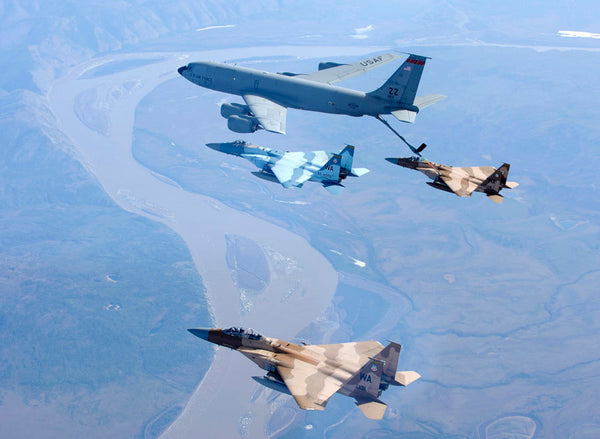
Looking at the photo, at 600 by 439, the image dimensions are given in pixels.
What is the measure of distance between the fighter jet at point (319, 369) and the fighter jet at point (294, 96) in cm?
2119

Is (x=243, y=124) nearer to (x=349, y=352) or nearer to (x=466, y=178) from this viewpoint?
(x=466, y=178)

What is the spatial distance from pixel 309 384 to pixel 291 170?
883 inches

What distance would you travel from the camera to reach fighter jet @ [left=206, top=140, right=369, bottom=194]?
179 ft

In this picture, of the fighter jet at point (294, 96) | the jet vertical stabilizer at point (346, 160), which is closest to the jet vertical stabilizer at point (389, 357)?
the jet vertical stabilizer at point (346, 160)

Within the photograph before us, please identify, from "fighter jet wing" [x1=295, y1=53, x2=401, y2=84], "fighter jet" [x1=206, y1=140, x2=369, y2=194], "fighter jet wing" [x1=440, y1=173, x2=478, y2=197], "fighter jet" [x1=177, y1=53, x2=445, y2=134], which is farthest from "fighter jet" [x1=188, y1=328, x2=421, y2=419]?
"fighter jet wing" [x1=295, y1=53, x2=401, y2=84]

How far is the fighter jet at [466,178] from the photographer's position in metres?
47.1

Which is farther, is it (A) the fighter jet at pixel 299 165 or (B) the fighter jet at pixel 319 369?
(A) the fighter jet at pixel 299 165

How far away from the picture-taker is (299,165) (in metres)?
57.2

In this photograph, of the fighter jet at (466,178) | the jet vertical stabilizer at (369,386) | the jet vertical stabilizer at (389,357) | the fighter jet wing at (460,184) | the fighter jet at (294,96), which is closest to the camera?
the jet vertical stabilizer at (369,386)

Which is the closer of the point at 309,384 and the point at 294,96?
the point at 309,384

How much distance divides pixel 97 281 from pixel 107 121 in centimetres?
7959

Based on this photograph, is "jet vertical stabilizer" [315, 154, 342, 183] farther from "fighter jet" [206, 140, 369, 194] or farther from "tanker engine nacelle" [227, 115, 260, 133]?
"tanker engine nacelle" [227, 115, 260, 133]

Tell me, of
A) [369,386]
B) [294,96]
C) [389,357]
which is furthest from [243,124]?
[369,386]

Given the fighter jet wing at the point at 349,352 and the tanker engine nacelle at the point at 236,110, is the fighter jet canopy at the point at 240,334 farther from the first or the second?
the tanker engine nacelle at the point at 236,110
